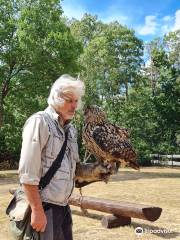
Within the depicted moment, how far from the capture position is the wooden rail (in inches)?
319

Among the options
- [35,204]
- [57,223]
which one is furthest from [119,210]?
[35,204]

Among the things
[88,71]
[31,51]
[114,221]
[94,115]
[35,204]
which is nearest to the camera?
[35,204]

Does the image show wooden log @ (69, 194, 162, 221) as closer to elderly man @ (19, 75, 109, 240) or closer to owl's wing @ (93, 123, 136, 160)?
owl's wing @ (93, 123, 136, 160)

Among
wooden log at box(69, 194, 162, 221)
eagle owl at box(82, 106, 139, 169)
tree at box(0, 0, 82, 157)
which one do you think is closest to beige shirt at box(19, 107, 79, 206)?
eagle owl at box(82, 106, 139, 169)

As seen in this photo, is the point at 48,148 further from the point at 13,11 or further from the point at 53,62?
the point at 13,11

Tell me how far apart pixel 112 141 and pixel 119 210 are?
5.11 metres

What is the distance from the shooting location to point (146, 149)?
3238 centimetres

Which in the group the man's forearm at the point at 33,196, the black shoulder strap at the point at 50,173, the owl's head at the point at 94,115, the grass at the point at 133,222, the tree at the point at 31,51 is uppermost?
the tree at the point at 31,51

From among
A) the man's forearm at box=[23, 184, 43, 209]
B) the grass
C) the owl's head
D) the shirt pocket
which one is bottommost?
the grass

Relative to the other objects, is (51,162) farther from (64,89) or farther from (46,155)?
(64,89)

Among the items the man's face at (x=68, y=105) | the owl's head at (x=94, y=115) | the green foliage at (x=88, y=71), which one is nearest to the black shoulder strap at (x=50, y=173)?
the man's face at (x=68, y=105)

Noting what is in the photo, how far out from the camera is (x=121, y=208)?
342 inches

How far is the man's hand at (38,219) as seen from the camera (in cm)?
320

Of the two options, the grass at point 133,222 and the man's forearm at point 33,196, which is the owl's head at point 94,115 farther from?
the grass at point 133,222
